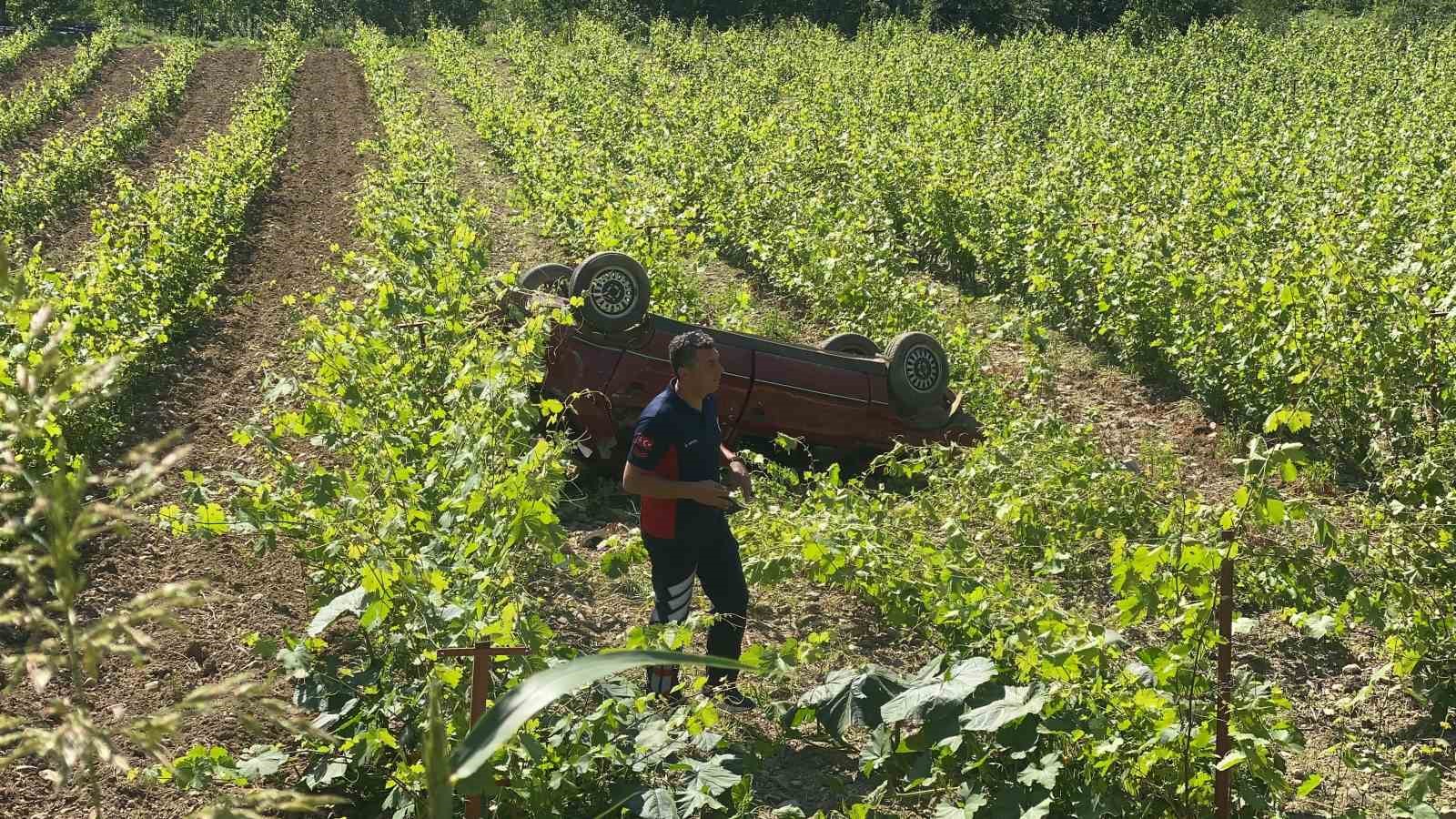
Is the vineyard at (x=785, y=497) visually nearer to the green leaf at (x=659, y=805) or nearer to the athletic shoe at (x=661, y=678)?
the green leaf at (x=659, y=805)

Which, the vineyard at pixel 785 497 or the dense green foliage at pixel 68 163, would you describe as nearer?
the vineyard at pixel 785 497

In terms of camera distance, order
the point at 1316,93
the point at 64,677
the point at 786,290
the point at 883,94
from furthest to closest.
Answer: the point at 883,94 → the point at 1316,93 → the point at 786,290 → the point at 64,677

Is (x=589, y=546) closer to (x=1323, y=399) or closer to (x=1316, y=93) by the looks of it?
(x=1323, y=399)

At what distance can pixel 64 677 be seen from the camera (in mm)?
5129

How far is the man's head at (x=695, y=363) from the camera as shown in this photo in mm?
4566

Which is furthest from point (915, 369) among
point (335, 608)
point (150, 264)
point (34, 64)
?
point (34, 64)

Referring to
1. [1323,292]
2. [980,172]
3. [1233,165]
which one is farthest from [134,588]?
[1233,165]

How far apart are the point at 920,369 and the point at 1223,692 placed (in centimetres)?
404

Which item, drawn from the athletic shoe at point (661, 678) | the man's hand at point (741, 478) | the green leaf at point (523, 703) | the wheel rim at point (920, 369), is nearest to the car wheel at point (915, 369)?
the wheel rim at point (920, 369)

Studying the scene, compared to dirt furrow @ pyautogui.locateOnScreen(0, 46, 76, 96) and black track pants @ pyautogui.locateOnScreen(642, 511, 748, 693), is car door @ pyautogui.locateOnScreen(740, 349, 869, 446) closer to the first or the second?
black track pants @ pyautogui.locateOnScreen(642, 511, 748, 693)

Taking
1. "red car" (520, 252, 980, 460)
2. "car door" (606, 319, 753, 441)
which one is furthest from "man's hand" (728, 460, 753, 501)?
"car door" (606, 319, 753, 441)

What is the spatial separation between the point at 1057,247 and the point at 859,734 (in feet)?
21.0

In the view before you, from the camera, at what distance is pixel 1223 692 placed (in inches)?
137

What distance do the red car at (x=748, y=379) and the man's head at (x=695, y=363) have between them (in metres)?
2.00
